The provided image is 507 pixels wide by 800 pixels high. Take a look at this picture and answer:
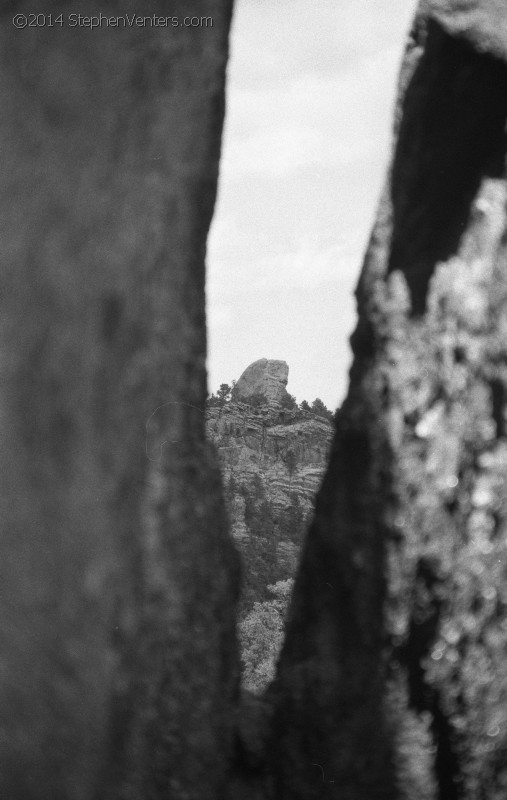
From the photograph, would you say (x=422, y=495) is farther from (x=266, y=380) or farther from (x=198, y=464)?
(x=266, y=380)

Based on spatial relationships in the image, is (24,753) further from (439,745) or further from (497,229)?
(497,229)

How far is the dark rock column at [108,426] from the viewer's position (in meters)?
1.15

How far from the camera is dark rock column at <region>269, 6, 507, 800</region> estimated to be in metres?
1.23

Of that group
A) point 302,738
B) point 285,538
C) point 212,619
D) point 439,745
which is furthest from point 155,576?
point 285,538

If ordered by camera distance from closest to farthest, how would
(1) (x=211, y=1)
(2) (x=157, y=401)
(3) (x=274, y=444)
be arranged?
(2) (x=157, y=401), (1) (x=211, y=1), (3) (x=274, y=444)

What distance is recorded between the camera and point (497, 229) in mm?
1304

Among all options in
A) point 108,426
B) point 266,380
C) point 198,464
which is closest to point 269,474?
→ point 266,380

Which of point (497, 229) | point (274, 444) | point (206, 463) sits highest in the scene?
point (274, 444)

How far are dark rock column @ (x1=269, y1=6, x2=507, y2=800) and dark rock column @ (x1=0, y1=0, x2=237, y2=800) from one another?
0.17m

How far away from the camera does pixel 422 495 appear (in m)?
1.24

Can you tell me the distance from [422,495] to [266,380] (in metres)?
24.2

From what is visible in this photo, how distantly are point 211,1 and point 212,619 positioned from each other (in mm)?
995

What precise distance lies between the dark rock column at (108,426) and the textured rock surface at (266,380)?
23705 millimetres

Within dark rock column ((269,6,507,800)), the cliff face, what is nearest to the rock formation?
dark rock column ((269,6,507,800))
